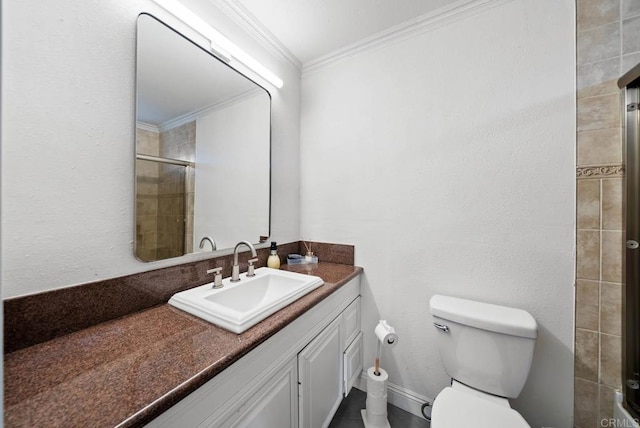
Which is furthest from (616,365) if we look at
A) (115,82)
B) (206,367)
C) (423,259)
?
(115,82)

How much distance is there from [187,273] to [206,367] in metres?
0.62

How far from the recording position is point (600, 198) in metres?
1.13

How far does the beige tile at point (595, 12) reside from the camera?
1.11m

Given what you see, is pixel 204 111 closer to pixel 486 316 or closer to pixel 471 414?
pixel 486 316

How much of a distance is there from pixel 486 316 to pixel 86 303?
65.1 inches

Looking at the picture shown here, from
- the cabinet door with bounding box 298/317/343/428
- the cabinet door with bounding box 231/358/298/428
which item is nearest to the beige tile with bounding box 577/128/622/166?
the cabinet door with bounding box 298/317/343/428

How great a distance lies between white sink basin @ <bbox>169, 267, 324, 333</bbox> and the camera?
929mm

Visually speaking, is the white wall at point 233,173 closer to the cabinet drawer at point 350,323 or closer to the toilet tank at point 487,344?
the cabinet drawer at point 350,323

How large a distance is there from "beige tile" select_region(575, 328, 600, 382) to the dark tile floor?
0.82m

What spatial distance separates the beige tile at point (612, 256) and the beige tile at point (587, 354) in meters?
0.27

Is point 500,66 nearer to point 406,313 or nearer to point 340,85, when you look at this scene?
point 340,85

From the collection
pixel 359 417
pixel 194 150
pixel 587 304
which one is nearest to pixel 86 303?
pixel 194 150

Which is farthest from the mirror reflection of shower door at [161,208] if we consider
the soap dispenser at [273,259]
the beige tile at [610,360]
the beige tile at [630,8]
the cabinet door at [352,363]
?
the beige tile at [630,8]

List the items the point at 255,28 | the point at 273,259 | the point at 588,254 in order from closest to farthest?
the point at 588,254
the point at 255,28
the point at 273,259
